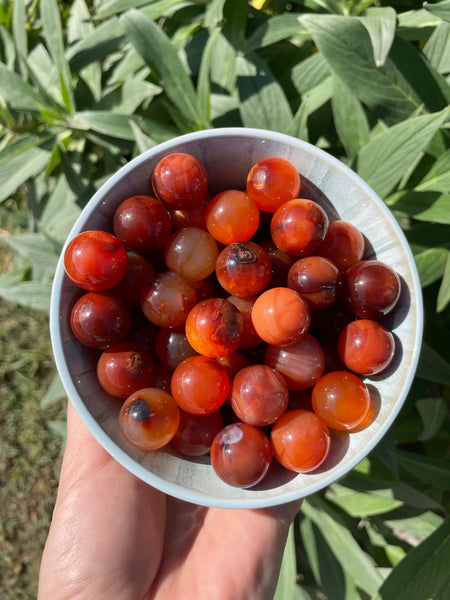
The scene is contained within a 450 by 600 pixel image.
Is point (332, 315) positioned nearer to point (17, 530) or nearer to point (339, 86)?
point (339, 86)

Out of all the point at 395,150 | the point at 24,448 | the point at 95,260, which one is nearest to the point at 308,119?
the point at 395,150

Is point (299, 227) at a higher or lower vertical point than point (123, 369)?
higher

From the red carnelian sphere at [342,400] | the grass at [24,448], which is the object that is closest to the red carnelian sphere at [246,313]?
the red carnelian sphere at [342,400]

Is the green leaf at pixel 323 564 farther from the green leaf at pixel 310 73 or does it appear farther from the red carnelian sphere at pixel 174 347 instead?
the green leaf at pixel 310 73

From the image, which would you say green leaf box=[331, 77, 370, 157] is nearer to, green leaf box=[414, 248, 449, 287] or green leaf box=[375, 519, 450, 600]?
green leaf box=[414, 248, 449, 287]

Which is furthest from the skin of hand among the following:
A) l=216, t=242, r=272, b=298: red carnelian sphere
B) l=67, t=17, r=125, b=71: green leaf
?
l=67, t=17, r=125, b=71: green leaf

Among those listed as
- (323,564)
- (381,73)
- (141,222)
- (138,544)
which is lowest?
(323,564)

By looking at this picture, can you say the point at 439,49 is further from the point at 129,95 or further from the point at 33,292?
the point at 33,292
